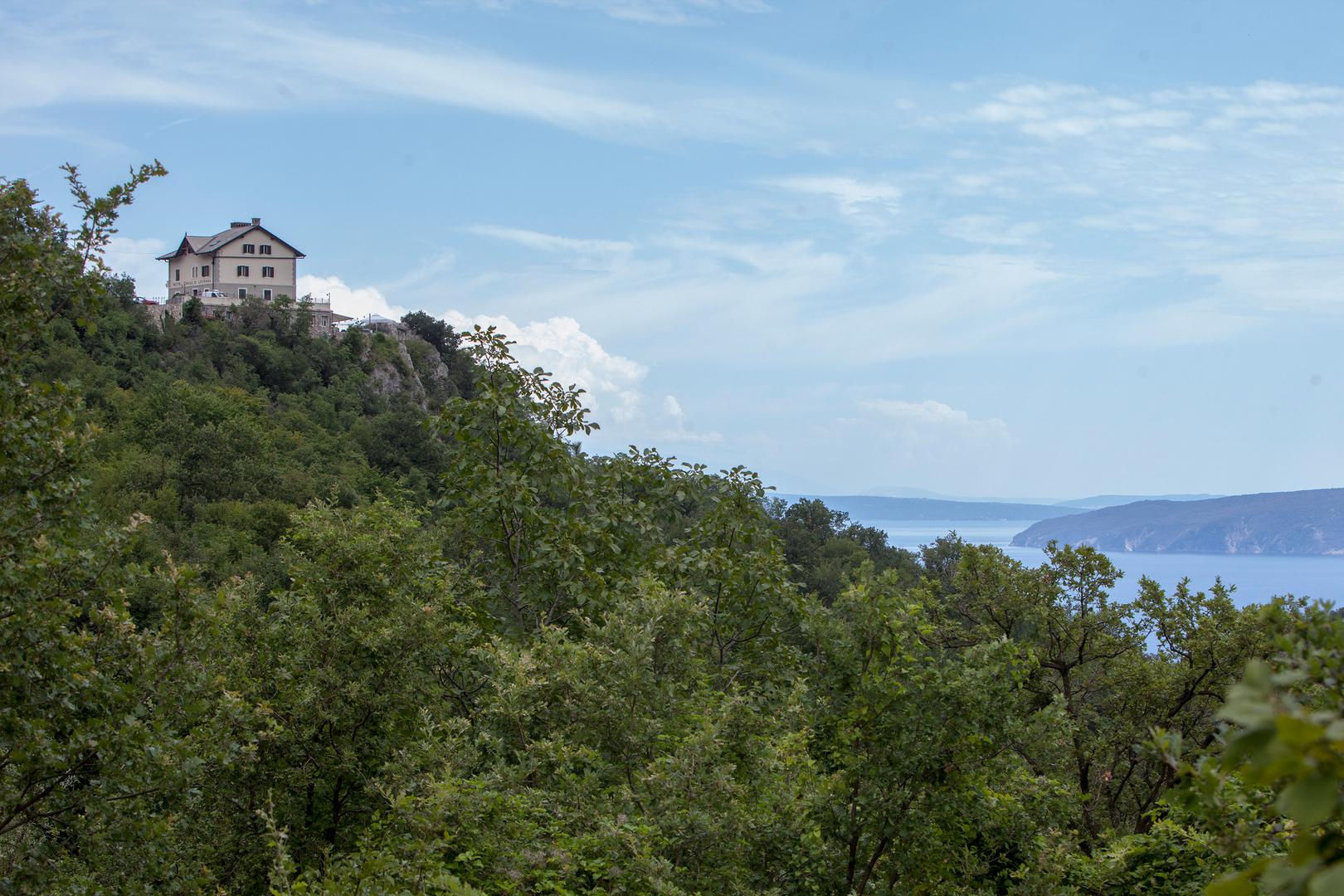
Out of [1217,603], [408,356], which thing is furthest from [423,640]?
[408,356]

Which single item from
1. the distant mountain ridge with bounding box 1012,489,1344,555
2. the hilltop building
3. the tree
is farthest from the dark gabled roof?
the tree

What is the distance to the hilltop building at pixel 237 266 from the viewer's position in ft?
288

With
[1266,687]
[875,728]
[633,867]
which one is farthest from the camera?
[875,728]

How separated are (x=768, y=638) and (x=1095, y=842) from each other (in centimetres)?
400

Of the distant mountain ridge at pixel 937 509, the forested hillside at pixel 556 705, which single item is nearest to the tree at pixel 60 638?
the forested hillside at pixel 556 705

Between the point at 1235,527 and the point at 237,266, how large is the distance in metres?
81.9

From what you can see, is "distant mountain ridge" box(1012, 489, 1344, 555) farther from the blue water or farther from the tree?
the tree

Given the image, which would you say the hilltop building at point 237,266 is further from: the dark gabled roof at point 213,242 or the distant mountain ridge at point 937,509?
the distant mountain ridge at point 937,509

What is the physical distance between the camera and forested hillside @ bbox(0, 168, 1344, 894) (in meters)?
5.44

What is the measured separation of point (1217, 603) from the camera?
11617 mm

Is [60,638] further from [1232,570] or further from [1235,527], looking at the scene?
[1235,527]

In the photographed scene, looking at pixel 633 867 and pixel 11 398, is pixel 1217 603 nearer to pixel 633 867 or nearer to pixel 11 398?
pixel 633 867

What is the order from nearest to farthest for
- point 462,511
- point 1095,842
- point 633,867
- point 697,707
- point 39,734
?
1. point 39,734
2. point 633,867
3. point 697,707
4. point 1095,842
5. point 462,511

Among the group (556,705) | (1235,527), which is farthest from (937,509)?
(556,705)
